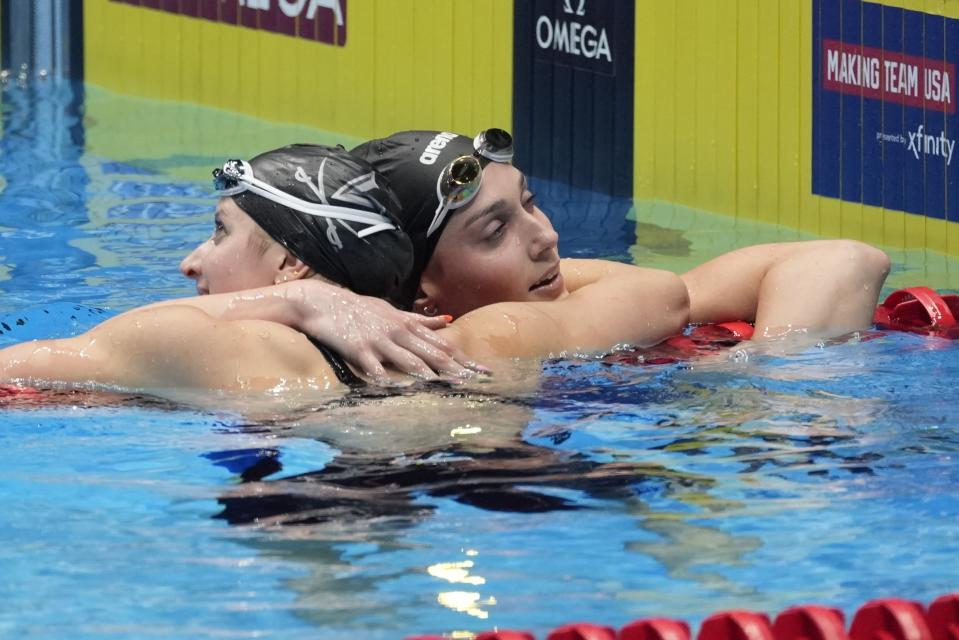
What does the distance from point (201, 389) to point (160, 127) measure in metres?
6.14

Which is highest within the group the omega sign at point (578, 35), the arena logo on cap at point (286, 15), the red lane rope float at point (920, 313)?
the arena logo on cap at point (286, 15)

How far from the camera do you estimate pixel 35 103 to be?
10109 millimetres

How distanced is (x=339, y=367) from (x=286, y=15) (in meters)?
6.07

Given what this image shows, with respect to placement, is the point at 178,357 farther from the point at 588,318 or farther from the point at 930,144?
Answer: the point at 930,144

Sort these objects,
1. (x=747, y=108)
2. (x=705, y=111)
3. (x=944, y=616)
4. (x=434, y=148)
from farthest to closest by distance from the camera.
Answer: (x=705, y=111) < (x=747, y=108) < (x=434, y=148) < (x=944, y=616)

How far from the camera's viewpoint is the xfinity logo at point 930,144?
7297mm

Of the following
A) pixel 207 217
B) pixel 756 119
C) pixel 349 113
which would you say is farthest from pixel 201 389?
pixel 349 113

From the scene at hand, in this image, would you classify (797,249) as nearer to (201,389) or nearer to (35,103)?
(201,389)

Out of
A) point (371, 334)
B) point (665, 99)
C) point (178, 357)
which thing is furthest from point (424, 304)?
point (665, 99)

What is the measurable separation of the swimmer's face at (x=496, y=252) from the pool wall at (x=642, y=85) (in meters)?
3.36

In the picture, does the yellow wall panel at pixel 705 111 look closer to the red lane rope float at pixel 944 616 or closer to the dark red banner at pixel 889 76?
the dark red banner at pixel 889 76

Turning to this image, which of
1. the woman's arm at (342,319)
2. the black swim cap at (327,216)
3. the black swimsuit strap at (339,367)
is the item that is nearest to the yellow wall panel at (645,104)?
the black swim cap at (327,216)

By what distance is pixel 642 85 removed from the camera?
8359 mm

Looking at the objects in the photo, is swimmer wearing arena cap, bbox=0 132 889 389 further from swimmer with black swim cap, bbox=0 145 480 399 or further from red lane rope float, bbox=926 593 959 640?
red lane rope float, bbox=926 593 959 640
